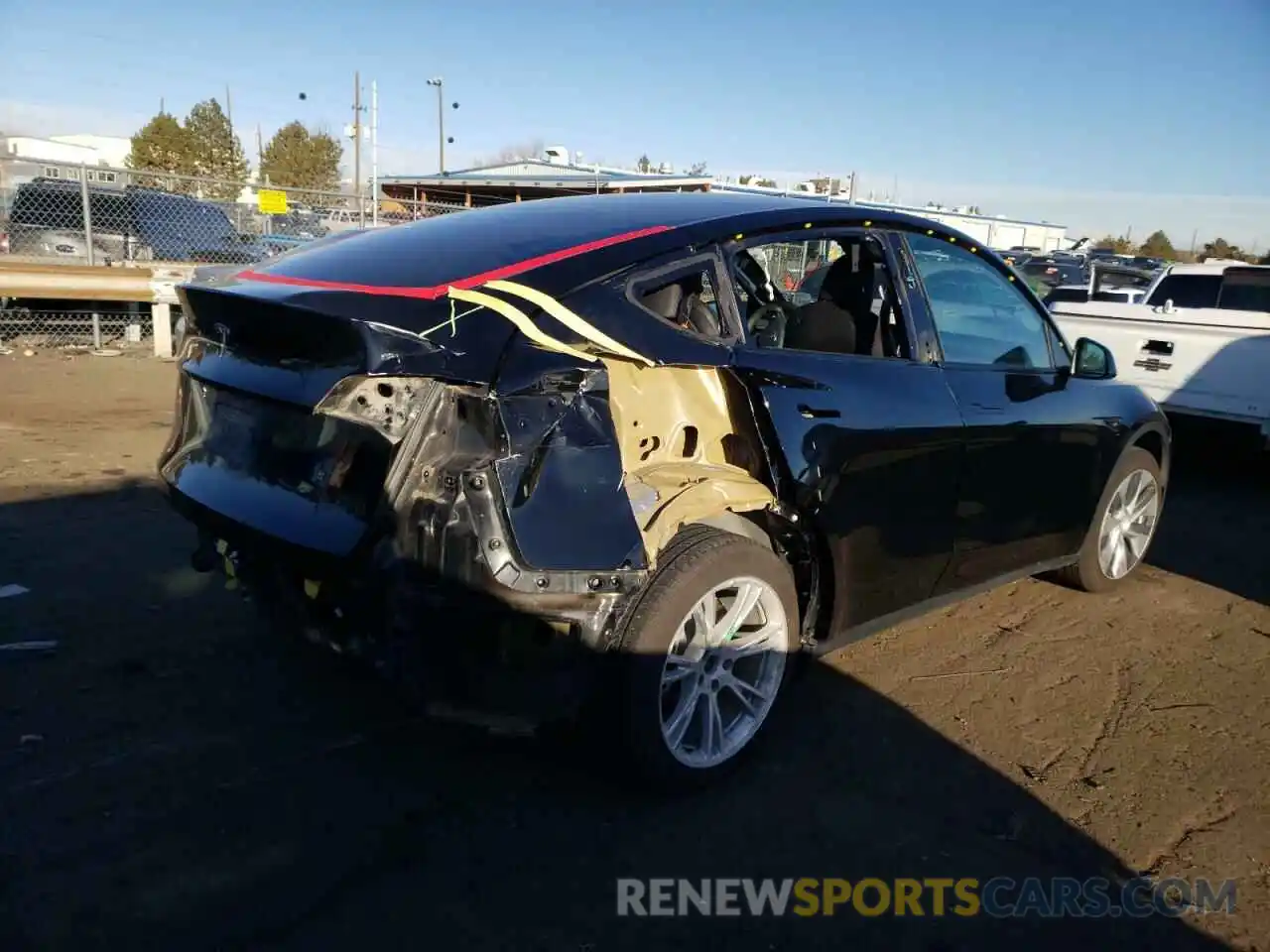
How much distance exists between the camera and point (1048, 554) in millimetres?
4605

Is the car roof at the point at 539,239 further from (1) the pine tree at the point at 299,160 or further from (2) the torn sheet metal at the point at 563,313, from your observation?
(1) the pine tree at the point at 299,160

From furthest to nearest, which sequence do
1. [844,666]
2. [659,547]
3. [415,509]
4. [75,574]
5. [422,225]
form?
[75,574] < [844,666] < [422,225] < [659,547] < [415,509]

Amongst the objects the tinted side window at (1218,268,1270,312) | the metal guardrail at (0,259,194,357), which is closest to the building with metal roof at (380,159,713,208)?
the metal guardrail at (0,259,194,357)

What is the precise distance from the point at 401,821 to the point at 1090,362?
12.1ft

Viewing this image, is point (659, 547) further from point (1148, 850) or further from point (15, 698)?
point (15, 698)

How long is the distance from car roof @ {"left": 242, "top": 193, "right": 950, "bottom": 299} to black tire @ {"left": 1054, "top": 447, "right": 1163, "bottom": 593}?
1.86 metres

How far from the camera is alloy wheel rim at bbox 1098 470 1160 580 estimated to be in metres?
5.07

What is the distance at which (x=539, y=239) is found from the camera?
10.3 feet

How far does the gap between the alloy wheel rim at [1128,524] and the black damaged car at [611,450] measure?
Answer: 1.09 m

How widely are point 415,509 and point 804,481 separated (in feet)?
4.25

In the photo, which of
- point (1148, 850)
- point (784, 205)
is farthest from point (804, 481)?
point (1148, 850)

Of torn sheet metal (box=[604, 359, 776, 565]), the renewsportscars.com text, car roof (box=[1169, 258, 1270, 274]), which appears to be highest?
car roof (box=[1169, 258, 1270, 274])

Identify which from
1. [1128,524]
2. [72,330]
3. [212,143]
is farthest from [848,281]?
[212,143]

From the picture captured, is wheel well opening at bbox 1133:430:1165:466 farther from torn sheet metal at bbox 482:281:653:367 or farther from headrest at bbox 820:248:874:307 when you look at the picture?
torn sheet metal at bbox 482:281:653:367
